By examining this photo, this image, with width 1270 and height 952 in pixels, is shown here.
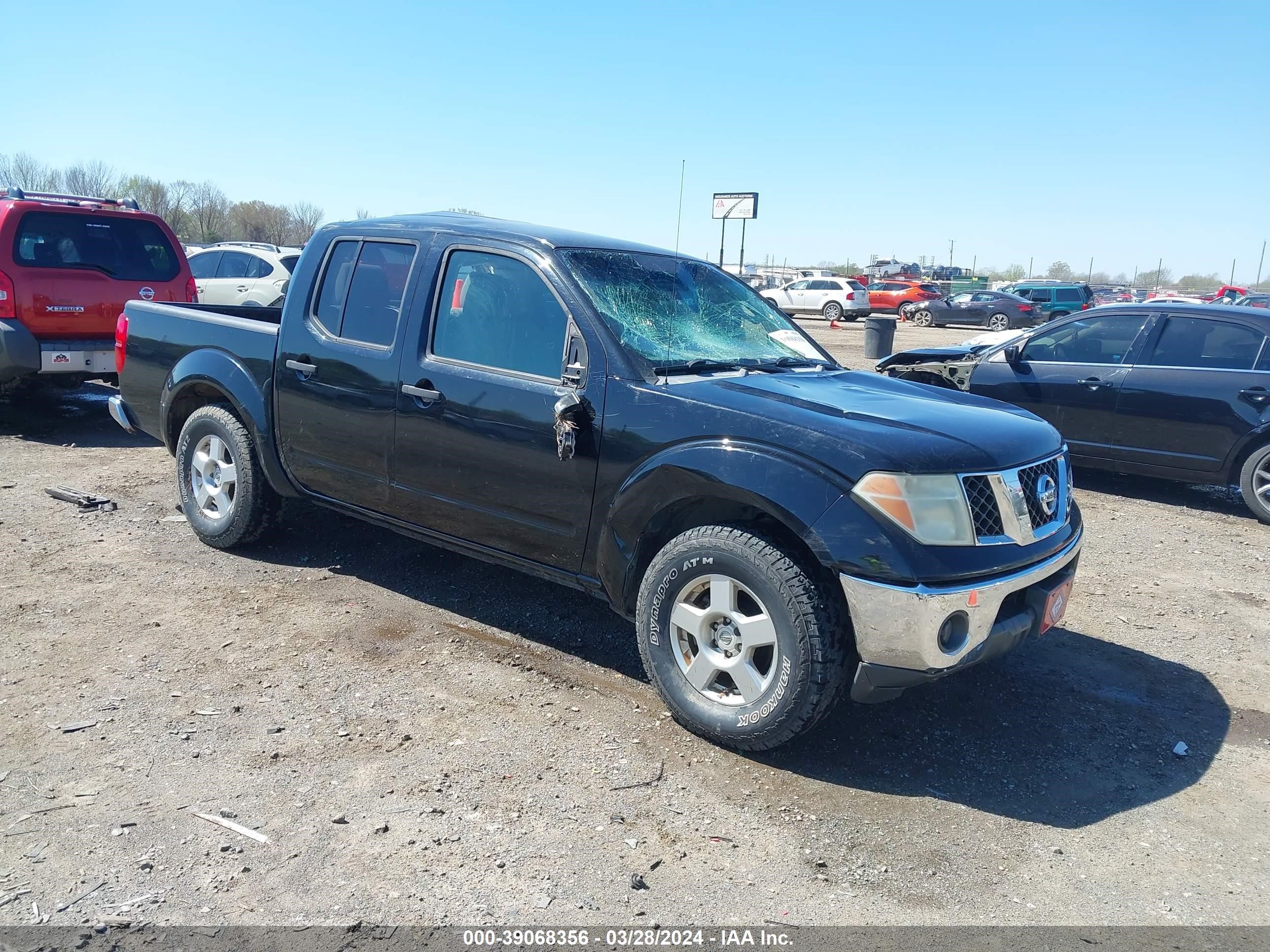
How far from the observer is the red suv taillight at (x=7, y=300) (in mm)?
8617

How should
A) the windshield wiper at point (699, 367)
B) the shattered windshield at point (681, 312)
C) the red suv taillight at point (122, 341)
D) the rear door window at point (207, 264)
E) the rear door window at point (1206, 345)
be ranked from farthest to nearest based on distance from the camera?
the rear door window at point (207, 264)
the rear door window at point (1206, 345)
the red suv taillight at point (122, 341)
the shattered windshield at point (681, 312)
the windshield wiper at point (699, 367)

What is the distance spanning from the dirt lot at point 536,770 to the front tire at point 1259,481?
2435 mm

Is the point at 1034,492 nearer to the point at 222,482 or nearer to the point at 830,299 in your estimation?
the point at 222,482

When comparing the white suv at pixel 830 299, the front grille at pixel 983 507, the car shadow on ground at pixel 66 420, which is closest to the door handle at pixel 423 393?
the front grille at pixel 983 507

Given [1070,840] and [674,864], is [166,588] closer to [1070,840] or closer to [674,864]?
[674,864]

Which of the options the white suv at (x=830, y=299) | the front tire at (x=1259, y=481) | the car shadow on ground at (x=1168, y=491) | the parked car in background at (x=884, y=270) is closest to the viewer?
the front tire at (x=1259, y=481)

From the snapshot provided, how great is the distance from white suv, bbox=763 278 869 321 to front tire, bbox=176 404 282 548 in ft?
100

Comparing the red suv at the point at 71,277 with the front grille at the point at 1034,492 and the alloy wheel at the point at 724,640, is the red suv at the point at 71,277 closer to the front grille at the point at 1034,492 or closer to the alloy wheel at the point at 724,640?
the alloy wheel at the point at 724,640

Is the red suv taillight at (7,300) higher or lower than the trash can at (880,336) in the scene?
lower

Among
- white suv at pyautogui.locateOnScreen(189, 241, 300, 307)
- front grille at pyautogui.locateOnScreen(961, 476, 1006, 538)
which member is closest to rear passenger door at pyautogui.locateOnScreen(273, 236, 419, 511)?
front grille at pyautogui.locateOnScreen(961, 476, 1006, 538)

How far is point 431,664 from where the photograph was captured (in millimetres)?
4387

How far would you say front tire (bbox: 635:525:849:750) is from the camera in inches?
134

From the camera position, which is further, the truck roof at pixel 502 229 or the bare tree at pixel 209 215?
the bare tree at pixel 209 215

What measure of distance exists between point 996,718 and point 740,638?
1.31 m
